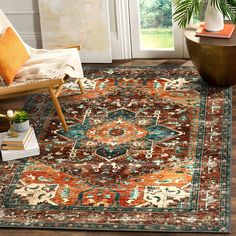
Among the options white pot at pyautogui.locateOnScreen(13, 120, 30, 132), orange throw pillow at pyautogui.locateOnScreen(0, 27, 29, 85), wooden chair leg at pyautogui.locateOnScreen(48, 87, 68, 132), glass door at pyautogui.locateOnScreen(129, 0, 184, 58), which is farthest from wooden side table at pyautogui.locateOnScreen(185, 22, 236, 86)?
white pot at pyautogui.locateOnScreen(13, 120, 30, 132)

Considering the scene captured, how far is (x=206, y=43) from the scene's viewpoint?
5605mm

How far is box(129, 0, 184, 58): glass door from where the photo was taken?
253 inches

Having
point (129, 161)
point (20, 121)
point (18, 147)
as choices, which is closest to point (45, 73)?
point (20, 121)

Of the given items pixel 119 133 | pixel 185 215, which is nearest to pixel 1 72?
pixel 119 133

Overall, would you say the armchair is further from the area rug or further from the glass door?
the glass door

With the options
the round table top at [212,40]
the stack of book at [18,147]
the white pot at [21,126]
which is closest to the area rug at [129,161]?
the stack of book at [18,147]

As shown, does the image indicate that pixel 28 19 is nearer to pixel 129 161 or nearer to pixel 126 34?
pixel 126 34

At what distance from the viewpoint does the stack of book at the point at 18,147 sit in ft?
16.5

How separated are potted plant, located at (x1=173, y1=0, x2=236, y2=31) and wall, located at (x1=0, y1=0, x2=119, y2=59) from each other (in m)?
0.88

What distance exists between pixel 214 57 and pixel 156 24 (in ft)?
3.32

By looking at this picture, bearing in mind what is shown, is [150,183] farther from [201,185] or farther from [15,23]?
[15,23]

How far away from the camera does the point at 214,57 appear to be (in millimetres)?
5641

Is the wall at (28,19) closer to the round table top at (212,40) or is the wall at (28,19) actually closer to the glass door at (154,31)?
the glass door at (154,31)

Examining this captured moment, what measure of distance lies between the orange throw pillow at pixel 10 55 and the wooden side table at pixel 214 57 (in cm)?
137
